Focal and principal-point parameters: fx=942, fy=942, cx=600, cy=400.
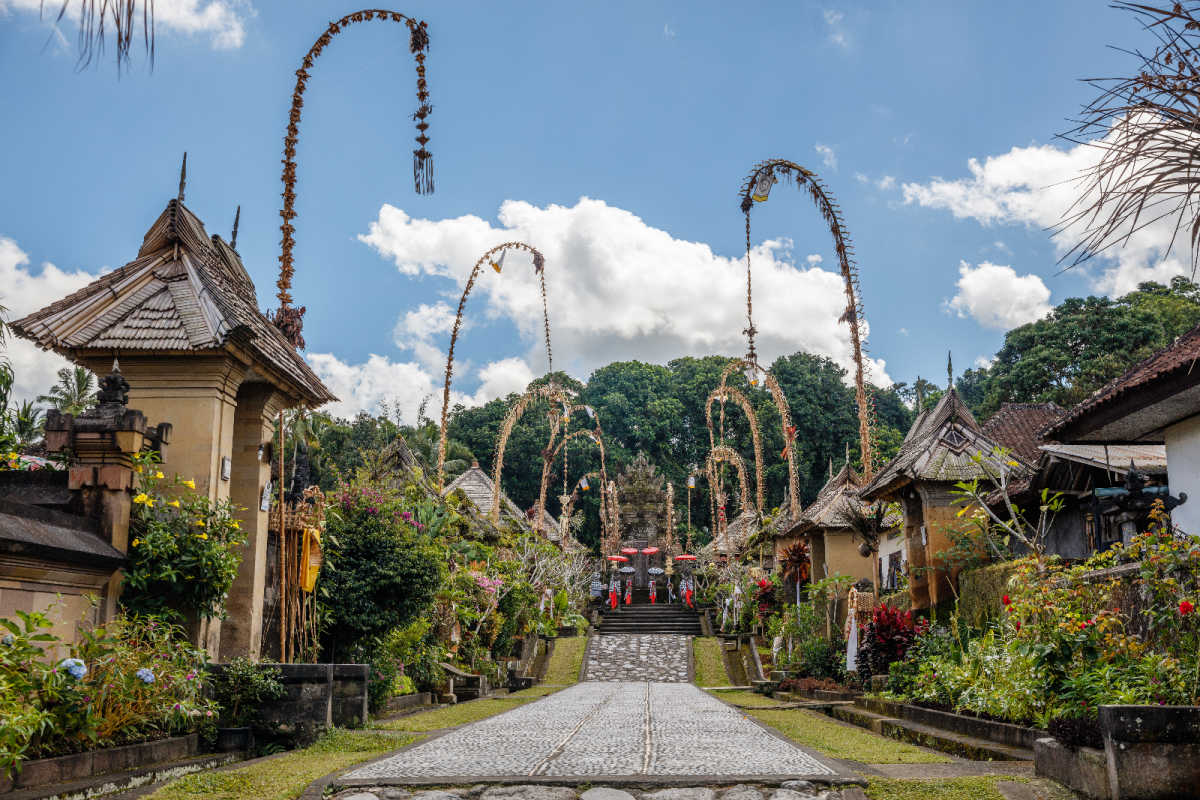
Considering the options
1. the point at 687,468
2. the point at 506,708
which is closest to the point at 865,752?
the point at 506,708

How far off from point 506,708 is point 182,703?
24.9ft

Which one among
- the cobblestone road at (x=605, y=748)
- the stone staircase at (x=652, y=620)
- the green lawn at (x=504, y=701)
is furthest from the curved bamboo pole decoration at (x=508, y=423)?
the cobblestone road at (x=605, y=748)

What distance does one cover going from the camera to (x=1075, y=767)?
5176 millimetres

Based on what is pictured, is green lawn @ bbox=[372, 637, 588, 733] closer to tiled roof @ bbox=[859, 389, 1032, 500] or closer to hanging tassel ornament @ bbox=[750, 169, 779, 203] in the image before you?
tiled roof @ bbox=[859, 389, 1032, 500]

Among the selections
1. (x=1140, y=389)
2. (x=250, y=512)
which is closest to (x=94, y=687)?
(x=250, y=512)

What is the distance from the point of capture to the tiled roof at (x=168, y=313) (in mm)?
8492

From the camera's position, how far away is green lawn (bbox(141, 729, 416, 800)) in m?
5.52

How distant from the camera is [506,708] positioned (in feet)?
45.8

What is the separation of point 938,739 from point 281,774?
5.63m

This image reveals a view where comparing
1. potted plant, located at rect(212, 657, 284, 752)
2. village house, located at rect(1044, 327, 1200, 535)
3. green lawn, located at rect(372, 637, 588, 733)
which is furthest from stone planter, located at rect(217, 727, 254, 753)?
village house, located at rect(1044, 327, 1200, 535)

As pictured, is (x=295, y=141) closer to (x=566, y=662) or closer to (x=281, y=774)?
(x=281, y=774)

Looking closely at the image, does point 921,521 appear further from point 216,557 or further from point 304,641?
point 216,557

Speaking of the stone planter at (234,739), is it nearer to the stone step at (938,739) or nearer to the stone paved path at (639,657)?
the stone step at (938,739)

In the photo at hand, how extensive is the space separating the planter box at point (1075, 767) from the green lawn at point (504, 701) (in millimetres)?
6369
